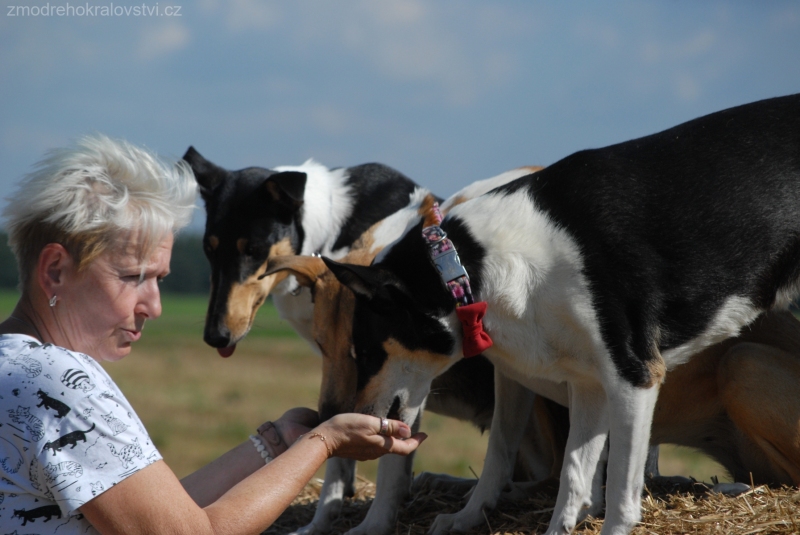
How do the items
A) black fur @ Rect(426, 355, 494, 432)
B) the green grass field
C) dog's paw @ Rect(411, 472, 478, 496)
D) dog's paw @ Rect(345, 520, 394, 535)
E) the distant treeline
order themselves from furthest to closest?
1. the distant treeline
2. the green grass field
3. black fur @ Rect(426, 355, 494, 432)
4. dog's paw @ Rect(411, 472, 478, 496)
5. dog's paw @ Rect(345, 520, 394, 535)

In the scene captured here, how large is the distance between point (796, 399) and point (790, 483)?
482 mm

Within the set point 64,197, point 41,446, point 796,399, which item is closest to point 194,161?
point 64,197

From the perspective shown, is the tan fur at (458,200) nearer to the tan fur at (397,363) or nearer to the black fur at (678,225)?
the black fur at (678,225)

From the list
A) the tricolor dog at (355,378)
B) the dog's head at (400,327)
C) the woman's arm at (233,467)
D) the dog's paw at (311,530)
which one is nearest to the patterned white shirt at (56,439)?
the woman's arm at (233,467)

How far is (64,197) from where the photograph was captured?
2.37 metres

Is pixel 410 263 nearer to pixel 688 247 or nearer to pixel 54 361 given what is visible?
pixel 688 247

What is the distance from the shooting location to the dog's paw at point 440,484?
4.86 meters

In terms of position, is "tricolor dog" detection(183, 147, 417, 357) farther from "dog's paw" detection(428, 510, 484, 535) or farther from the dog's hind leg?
the dog's hind leg

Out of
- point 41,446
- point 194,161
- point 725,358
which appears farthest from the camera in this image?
point 194,161

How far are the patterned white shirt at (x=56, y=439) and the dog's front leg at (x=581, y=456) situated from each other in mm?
2101

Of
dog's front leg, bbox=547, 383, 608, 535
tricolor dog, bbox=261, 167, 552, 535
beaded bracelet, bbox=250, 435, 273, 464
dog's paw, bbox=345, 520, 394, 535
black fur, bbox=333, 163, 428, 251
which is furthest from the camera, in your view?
black fur, bbox=333, 163, 428, 251

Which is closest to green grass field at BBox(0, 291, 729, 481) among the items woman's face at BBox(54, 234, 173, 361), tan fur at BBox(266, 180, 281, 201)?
tan fur at BBox(266, 180, 281, 201)

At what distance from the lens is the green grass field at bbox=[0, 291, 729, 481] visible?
40.0 ft

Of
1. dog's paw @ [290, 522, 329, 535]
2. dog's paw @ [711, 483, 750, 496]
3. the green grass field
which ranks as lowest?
the green grass field
